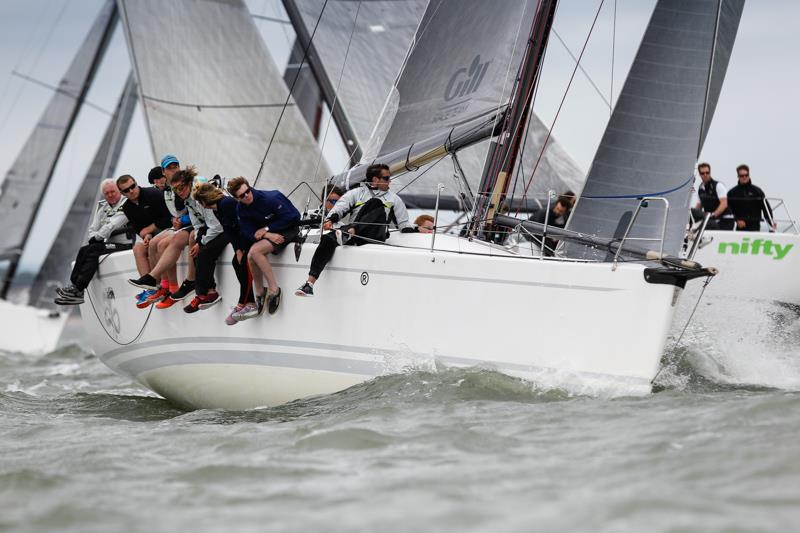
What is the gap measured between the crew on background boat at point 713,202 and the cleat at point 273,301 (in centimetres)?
436

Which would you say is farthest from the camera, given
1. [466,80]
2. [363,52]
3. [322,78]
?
[322,78]

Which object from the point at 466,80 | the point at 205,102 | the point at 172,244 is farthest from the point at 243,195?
the point at 205,102

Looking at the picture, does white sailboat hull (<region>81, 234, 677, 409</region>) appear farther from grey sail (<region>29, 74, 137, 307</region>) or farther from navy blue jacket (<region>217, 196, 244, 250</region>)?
grey sail (<region>29, 74, 137, 307</region>)

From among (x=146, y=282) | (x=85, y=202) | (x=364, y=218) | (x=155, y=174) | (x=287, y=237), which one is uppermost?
(x=85, y=202)

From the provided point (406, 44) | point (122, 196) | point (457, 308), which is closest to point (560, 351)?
point (457, 308)

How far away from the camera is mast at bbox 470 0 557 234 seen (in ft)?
23.8

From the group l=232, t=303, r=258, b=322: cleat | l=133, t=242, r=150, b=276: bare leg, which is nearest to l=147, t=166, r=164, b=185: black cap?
l=133, t=242, r=150, b=276: bare leg

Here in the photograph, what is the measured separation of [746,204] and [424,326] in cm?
431

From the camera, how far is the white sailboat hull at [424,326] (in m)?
5.80

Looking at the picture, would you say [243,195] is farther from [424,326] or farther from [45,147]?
[45,147]

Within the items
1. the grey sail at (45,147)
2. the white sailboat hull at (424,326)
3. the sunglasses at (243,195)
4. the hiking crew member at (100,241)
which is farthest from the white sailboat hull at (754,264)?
the grey sail at (45,147)

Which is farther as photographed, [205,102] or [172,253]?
[205,102]

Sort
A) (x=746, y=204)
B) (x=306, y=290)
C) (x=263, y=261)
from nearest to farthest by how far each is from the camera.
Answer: (x=306, y=290)
(x=263, y=261)
(x=746, y=204)

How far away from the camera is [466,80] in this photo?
7.54 metres
